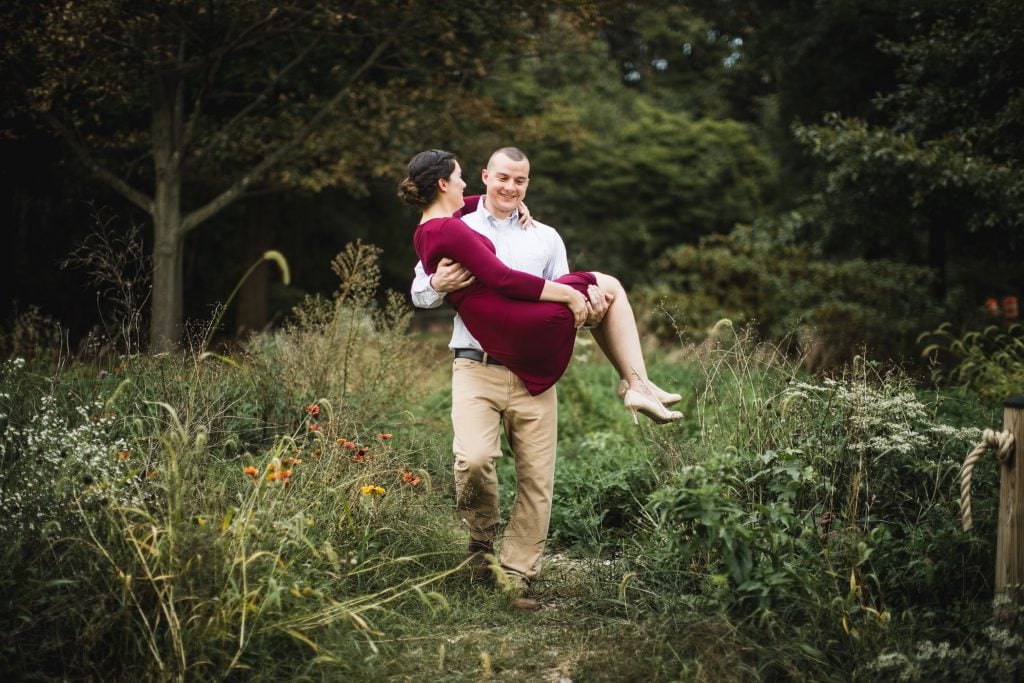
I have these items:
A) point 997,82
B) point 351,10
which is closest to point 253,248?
point 351,10

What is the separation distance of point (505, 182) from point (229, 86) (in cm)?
898

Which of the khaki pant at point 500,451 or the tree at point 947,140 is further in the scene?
the tree at point 947,140

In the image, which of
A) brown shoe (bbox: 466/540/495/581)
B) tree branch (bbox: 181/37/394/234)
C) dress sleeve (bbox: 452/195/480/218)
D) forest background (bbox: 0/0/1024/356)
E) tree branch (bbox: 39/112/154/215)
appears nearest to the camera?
brown shoe (bbox: 466/540/495/581)

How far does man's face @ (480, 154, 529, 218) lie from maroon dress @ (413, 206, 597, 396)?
0.69ft

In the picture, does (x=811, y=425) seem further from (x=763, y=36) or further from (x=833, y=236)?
(x=763, y=36)

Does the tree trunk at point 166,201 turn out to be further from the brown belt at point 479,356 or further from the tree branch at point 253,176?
the brown belt at point 479,356

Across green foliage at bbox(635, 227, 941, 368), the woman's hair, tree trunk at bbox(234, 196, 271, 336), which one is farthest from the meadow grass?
tree trunk at bbox(234, 196, 271, 336)

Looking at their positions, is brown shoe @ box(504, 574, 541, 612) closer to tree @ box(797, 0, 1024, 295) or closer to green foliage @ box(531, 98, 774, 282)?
tree @ box(797, 0, 1024, 295)

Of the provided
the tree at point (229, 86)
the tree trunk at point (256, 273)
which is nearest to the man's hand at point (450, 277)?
the tree at point (229, 86)

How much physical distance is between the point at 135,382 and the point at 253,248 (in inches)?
359

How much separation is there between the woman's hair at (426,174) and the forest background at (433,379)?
1.15 meters

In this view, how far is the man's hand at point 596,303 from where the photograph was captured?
12.5 ft

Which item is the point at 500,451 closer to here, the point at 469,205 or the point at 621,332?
the point at 621,332

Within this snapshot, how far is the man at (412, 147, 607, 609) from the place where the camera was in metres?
3.83
